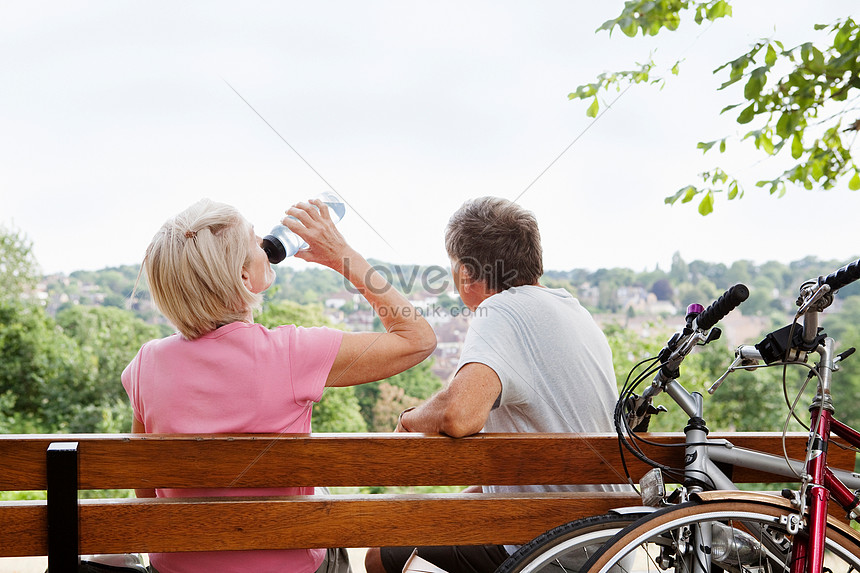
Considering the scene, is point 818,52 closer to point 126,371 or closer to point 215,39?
point 126,371

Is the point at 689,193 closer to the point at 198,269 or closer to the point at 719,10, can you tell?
the point at 719,10

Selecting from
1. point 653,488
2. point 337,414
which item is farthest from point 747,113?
point 337,414

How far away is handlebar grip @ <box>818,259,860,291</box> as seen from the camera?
90 cm

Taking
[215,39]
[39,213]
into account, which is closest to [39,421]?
[39,213]

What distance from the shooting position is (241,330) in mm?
1093

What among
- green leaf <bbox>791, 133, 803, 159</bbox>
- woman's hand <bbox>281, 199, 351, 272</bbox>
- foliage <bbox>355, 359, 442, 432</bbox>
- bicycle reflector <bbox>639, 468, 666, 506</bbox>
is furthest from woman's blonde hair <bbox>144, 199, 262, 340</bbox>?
foliage <bbox>355, 359, 442, 432</bbox>

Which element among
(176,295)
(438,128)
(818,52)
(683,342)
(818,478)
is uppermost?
(438,128)

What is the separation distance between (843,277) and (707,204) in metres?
1.27

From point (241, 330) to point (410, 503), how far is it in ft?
1.26

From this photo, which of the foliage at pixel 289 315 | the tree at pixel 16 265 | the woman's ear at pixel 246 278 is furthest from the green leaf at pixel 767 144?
the tree at pixel 16 265

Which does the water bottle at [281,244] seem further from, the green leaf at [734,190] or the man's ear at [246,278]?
the green leaf at [734,190]

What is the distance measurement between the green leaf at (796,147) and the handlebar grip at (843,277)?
125cm

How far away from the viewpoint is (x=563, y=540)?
0.95 meters

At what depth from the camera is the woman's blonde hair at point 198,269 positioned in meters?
1.08
